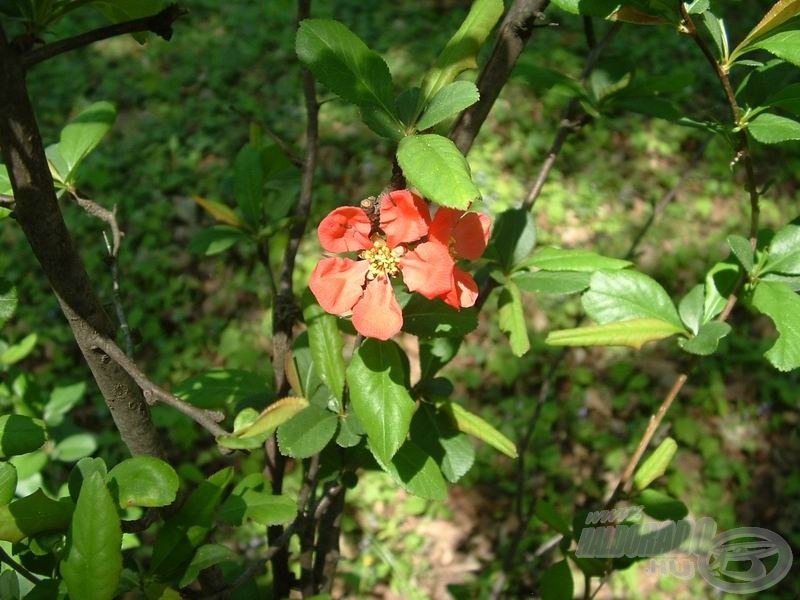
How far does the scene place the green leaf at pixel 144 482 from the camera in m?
0.74

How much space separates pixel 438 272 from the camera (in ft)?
2.33

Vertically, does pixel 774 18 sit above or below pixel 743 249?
above

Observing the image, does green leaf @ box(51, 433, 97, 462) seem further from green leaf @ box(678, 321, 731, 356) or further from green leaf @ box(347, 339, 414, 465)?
green leaf @ box(678, 321, 731, 356)

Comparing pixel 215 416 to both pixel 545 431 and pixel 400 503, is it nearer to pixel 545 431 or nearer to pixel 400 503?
pixel 400 503

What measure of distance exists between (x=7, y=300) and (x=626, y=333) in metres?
0.75

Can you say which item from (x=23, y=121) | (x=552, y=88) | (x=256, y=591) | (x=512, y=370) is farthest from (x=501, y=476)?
(x=23, y=121)

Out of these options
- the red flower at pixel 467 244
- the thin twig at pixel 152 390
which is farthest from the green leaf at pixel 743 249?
the thin twig at pixel 152 390

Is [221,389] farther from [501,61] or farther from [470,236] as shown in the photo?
[501,61]

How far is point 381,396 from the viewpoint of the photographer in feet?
2.51

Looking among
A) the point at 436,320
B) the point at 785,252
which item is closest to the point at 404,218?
the point at 436,320

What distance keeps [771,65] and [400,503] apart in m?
1.90

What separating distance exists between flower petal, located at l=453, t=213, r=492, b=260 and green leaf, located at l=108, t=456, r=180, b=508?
0.40m

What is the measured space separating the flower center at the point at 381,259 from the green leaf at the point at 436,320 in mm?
85

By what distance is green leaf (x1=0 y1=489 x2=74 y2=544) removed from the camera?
0.71 meters
